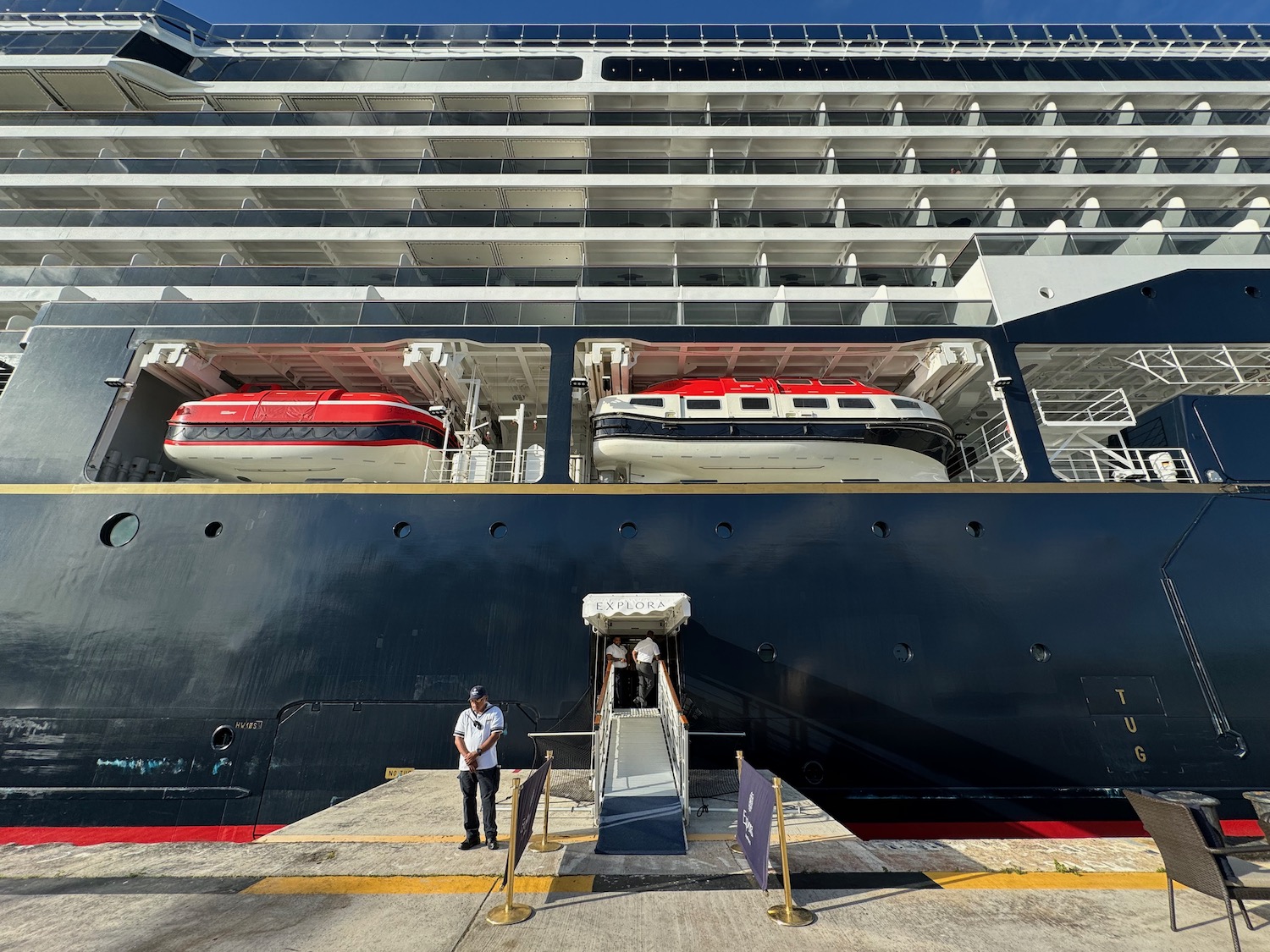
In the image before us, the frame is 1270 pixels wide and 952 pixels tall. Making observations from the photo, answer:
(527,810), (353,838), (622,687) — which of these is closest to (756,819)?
(527,810)

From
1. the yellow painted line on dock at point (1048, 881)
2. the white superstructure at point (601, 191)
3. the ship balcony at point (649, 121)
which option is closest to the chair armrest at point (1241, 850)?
the yellow painted line on dock at point (1048, 881)

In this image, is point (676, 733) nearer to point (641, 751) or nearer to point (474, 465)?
point (641, 751)

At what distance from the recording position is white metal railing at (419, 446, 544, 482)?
29.8 feet

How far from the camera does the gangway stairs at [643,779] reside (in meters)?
4.35

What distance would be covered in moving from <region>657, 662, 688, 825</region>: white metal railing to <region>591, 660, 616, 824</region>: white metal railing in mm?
649

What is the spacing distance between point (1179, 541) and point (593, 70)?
52.5 ft

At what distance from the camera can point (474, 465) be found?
9383 mm

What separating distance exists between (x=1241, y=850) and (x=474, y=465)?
8897 mm

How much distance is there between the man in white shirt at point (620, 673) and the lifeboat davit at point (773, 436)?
2980mm

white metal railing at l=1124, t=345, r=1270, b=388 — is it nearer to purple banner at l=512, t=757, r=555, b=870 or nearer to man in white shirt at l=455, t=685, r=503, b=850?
purple banner at l=512, t=757, r=555, b=870

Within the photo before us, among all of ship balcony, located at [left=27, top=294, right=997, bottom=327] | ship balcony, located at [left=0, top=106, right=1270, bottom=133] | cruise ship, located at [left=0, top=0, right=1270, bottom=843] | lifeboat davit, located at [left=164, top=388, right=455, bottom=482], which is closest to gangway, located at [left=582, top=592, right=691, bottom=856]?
cruise ship, located at [left=0, top=0, right=1270, bottom=843]

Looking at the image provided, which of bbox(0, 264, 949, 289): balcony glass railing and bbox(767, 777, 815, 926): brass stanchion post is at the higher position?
bbox(0, 264, 949, 289): balcony glass railing

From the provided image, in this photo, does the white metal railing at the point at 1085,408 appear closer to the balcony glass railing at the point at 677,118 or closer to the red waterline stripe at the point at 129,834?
the balcony glass railing at the point at 677,118

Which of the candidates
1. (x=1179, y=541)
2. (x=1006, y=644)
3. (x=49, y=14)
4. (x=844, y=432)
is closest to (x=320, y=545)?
(x=844, y=432)
